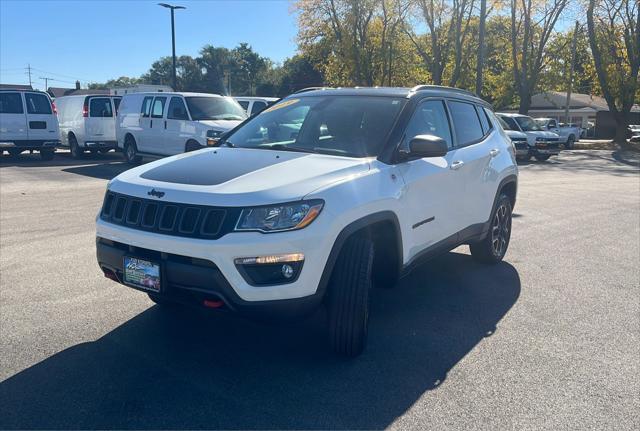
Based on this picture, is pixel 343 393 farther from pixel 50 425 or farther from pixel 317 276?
pixel 50 425

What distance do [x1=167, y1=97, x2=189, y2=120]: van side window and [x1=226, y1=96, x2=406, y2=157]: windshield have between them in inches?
391

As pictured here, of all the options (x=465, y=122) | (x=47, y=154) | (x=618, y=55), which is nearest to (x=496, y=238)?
(x=465, y=122)

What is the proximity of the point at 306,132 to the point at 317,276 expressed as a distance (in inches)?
65.3

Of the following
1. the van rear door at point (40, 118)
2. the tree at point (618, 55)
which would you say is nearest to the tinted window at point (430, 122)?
the van rear door at point (40, 118)

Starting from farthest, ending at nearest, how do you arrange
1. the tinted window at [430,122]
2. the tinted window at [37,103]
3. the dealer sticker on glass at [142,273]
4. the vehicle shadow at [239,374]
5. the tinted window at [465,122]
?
the tinted window at [37,103], the tinted window at [465,122], the tinted window at [430,122], the dealer sticker on glass at [142,273], the vehicle shadow at [239,374]

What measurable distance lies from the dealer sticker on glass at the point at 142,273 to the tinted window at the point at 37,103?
53.0 ft

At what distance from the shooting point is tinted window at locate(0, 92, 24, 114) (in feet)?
57.1

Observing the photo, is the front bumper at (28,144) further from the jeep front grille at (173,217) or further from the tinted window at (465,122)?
the jeep front grille at (173,217)

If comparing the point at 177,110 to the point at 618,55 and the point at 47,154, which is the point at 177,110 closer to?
the point at 47,154

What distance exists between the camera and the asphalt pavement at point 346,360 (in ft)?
10.7

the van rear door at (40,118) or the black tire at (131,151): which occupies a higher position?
the van rear door at (40,118)

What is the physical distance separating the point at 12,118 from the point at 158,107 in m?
5.05

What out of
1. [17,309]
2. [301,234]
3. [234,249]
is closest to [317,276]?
[301,234]

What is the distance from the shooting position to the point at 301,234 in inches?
135
